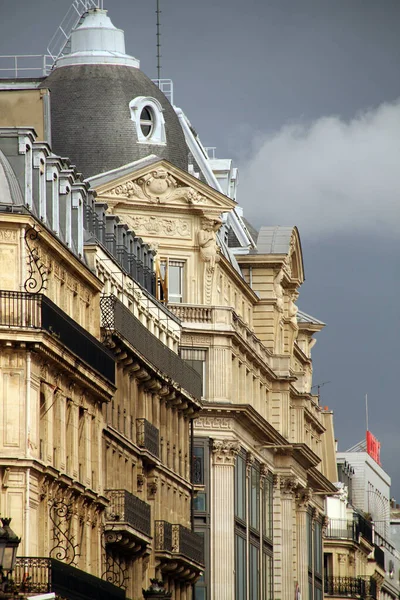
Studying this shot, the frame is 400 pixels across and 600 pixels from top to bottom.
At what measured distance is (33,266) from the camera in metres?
69.9

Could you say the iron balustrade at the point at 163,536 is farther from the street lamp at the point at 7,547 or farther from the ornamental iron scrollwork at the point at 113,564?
the street lamp at the point at 7,547

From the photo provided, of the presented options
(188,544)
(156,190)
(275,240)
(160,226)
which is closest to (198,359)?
(160,226)

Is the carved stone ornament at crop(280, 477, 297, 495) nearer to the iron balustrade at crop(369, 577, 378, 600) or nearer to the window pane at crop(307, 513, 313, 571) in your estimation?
the window pane at crop(307, 513, 313, 571)

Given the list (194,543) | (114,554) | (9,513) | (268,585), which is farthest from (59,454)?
(268,585)

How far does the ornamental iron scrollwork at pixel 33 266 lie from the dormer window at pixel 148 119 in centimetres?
4679

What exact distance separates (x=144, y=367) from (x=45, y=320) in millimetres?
19033

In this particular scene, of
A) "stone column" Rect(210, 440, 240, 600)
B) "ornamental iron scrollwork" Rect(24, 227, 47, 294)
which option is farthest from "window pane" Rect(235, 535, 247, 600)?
"ornamental iron scrollwork" Rect(24, 227, 47, 294)

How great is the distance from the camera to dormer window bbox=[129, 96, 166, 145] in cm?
11656

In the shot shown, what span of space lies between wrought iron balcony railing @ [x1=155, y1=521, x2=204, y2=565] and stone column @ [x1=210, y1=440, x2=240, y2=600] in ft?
53.3

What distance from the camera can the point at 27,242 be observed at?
228 ft

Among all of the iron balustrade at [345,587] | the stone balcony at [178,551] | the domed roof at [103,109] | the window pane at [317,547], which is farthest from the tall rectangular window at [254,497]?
the iron balustrade at [345,587]

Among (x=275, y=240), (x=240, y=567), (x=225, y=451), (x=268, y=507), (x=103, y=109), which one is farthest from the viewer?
(x=275, y=240)

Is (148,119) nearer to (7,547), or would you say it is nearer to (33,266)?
(33,266)

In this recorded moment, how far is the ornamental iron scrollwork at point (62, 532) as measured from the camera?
70500 millimetres
